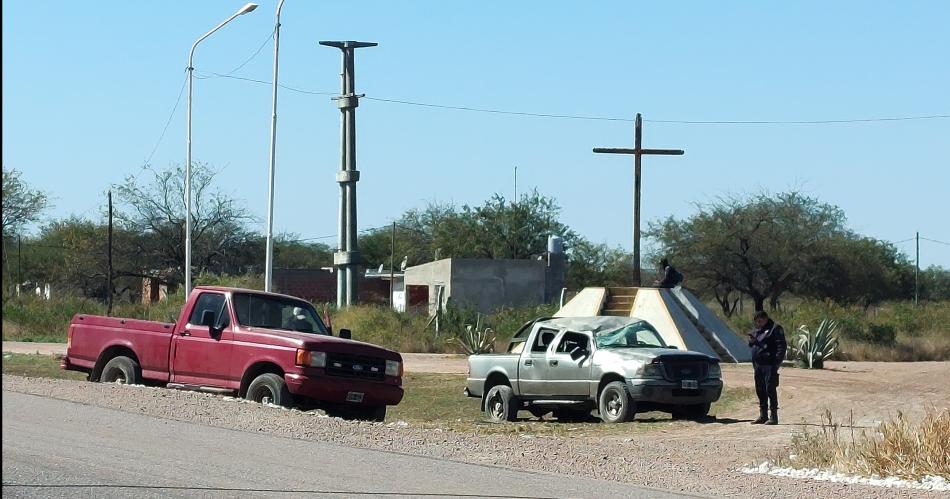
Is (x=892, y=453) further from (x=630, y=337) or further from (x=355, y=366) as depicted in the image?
(x=630, y=337)

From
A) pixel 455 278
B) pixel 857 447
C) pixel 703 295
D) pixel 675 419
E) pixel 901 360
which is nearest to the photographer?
pixel 857 447

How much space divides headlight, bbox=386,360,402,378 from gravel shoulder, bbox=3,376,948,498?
7.08 ft

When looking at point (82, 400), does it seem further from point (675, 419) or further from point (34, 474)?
point (675, 419)

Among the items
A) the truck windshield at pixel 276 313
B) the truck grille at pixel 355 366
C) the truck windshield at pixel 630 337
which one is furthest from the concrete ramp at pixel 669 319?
the truck grille at pixel 355 366

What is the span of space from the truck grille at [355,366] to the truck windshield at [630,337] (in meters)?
3.70

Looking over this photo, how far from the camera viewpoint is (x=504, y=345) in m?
40.3

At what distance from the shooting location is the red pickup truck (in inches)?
691

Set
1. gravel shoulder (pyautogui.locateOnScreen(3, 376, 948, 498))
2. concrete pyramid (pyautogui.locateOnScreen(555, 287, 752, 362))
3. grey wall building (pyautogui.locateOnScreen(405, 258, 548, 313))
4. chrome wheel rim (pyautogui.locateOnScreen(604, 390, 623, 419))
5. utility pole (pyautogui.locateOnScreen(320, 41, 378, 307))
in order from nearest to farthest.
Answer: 1. gravel shoulder (pyautogui.locateOnScreen(3, 376, 948, 498))
2. chrome wheel rim (pyautogui.locateOnScreen(604, 390, 623, 419))
3. concrete pyramid (pyautogui.locateOnScreen(555, 287, 752, 362))
4. utility pole (pyautogui.locateOnScreen(320, 41, 378, 307))
5. grey wall building (pyautogui.locateOnScreen(405, 258, 548, 313))

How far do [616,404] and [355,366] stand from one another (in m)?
4.06

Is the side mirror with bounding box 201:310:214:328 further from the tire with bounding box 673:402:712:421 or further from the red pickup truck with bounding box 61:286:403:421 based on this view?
the tire with bounding box 673:402:712:421

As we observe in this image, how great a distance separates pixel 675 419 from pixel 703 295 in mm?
47007

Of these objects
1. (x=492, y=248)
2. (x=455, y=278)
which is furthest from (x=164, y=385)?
(x=492, y=248)

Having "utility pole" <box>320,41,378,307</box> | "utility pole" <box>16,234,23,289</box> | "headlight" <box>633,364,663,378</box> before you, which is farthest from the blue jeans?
"utility pole" <box>16,234,23,289</box>

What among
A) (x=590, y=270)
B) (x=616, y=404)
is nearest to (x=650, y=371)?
(x=616, y=404)
